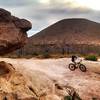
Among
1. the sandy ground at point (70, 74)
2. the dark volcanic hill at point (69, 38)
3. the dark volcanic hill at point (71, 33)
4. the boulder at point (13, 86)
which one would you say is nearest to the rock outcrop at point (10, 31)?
the boulder at point (13, 86)

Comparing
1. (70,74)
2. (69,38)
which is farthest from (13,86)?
(69,38)

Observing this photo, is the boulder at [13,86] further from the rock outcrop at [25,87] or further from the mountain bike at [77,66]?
the mountain bike at [77,66]

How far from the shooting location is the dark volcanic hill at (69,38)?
147212 millimetres

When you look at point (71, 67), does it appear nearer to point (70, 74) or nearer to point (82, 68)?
point (82, 68)

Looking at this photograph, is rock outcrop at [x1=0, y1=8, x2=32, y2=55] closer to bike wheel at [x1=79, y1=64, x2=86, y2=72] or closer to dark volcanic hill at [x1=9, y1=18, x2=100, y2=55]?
bike wheel at [x1=79, y1=64, x2=86, y2=72]

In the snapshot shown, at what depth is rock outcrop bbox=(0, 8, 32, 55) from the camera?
23219 mm

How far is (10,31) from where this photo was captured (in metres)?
23.5

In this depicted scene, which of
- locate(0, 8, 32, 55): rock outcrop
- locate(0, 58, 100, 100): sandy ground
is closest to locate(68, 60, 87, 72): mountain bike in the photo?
locate(0, 58, 100, 100): sandy ground

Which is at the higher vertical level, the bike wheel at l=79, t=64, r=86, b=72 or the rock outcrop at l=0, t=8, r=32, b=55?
the rock outcrop at l=0, t=8, r=32, b=55

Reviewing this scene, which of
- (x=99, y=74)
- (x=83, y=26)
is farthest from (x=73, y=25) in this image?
(x=99, y=74)

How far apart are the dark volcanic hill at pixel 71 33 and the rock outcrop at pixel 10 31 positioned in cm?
13558

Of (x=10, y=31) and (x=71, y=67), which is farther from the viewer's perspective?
(x=71, y=67)

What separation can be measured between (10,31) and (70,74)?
1038 centimetres

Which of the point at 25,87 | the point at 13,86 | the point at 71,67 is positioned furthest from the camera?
the point at 71,67
